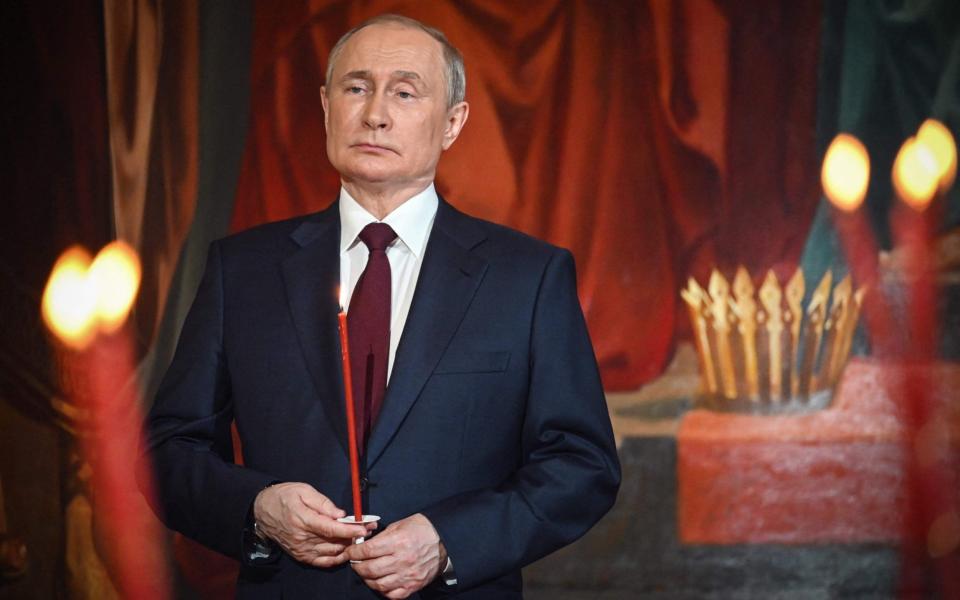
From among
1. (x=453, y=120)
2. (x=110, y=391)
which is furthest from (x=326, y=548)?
(x=110, y=391)

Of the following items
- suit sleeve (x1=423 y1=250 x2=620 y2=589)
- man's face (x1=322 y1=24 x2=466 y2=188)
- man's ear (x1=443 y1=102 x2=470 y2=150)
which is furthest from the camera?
man's ear (x1=443 y1=102 x2=470 y2=150)

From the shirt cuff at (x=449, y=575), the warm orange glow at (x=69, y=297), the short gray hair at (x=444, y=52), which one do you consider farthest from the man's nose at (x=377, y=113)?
the warm orange glow at (x=69, y=297)

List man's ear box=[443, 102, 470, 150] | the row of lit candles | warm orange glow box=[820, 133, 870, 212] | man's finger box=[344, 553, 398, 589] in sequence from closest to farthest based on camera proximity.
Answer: man's finger box=[344, 553, 398, 589] < man's ear box=[443, 102, 470, 150] < the row of lit candles < warm orange glow box=[820, 133, 870, 212]

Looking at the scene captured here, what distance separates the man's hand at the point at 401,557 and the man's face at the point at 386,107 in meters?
0.62


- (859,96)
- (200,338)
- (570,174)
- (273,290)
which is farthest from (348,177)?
(859,96)

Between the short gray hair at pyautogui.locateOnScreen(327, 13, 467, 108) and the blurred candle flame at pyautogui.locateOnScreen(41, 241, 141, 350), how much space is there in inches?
94.7

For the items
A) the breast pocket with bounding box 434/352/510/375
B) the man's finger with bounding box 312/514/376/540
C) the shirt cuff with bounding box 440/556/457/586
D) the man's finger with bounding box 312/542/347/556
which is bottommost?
the shirt cuff with bounding box 440/556/457/586

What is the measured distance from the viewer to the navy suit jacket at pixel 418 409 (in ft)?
6.00

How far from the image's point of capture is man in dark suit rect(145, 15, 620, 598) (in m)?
1.81

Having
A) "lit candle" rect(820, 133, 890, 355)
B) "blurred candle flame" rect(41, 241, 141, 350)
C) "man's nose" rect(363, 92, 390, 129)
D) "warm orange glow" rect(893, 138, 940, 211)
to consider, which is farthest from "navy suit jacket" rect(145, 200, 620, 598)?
"warm orange glow" rect(893, 138, 940, 211)

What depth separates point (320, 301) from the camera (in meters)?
1.96

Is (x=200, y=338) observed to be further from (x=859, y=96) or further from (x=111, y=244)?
(x=859, y=96)

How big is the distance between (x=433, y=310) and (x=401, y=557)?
0.45 meters

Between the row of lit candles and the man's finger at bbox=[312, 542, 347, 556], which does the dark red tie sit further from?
the row of lit candles
